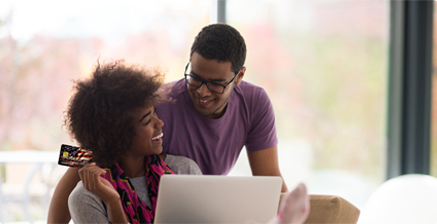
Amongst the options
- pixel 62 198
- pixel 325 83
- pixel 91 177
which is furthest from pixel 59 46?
pixel 325 83

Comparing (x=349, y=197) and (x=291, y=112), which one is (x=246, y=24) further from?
(x=349, y=197)

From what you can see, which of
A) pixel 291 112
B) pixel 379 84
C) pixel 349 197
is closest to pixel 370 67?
pixel 379 84

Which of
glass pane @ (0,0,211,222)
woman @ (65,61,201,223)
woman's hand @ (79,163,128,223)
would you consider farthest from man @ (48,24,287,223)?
glass pane @ (0,0,211,222)

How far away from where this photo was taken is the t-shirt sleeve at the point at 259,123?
1.89 metres

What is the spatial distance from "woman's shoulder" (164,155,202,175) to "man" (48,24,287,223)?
0.09m

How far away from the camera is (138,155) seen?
57.0 inches

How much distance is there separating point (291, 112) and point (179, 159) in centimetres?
191

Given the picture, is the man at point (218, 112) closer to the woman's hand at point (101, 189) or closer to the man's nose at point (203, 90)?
the man's nose at point (203, 90)

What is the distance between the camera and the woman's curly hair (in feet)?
4.36

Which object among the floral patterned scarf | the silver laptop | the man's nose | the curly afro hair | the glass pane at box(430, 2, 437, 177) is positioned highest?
the curly afro hair

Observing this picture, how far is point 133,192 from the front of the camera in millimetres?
1401

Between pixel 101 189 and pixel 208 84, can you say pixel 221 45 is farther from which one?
pixel 101 189

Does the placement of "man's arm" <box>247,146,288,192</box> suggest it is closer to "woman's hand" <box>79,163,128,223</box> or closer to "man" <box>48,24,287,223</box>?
"man" <box>48,24,287,223</box>

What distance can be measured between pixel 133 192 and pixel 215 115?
1.89 ft
